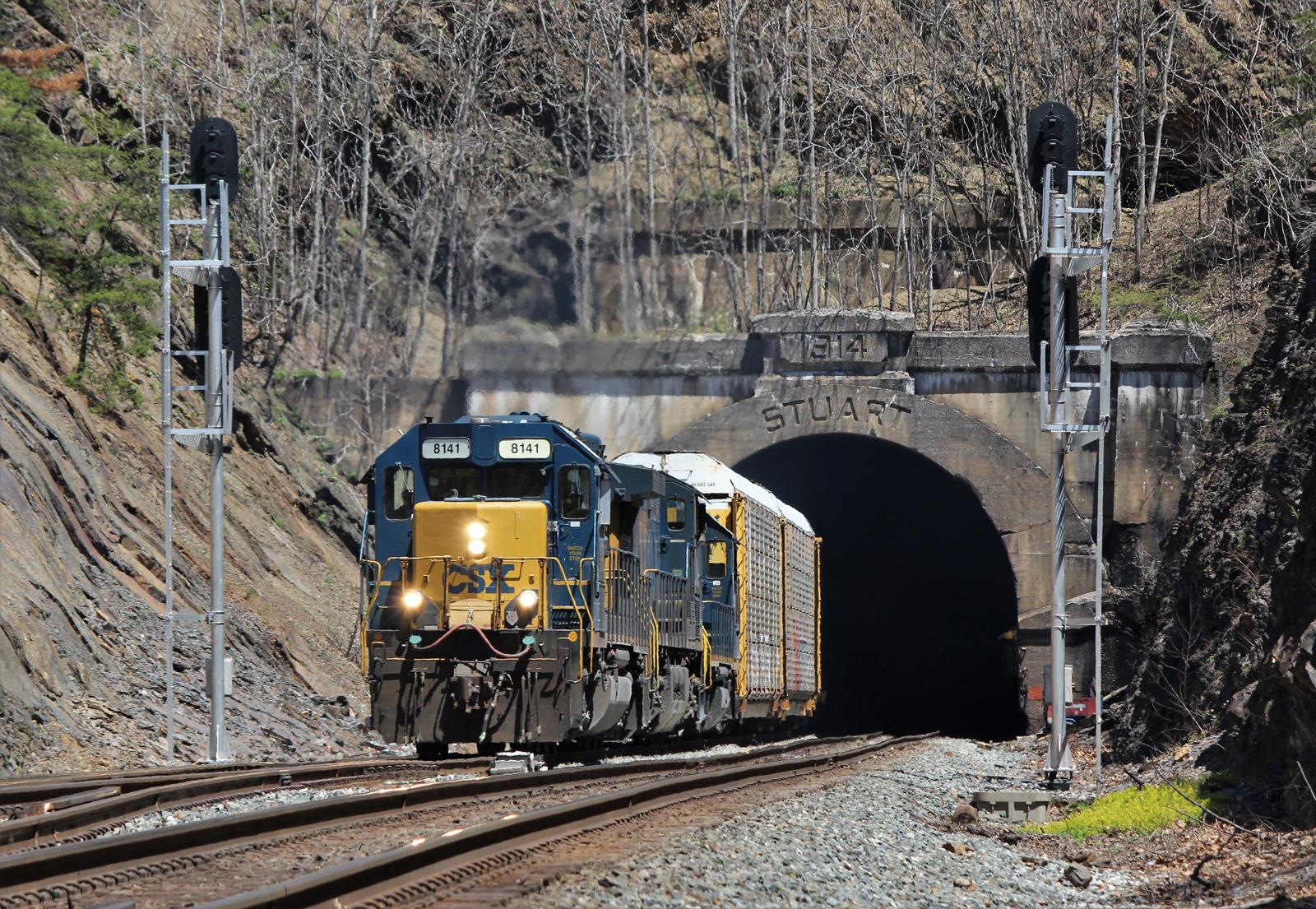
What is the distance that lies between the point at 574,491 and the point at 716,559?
695 cm

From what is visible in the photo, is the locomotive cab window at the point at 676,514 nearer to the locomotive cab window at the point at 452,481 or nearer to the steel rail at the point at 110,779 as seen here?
the locomotive cab window at the point at 452,481

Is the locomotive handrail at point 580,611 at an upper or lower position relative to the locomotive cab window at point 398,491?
lower

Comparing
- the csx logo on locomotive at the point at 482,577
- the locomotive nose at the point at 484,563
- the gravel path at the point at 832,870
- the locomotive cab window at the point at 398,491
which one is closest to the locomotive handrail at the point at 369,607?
the locomotive nose at the point at 484,563

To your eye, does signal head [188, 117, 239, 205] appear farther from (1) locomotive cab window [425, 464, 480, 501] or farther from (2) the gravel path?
(2) the gravel path

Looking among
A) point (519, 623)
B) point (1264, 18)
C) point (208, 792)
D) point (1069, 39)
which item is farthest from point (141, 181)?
point (1264, 18)

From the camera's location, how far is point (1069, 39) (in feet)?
140

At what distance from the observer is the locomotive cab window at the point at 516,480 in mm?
16562

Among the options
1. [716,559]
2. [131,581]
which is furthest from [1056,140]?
[131,581]

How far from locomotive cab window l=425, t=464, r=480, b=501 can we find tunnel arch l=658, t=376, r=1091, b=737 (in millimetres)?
17529

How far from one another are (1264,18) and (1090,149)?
5578 mm

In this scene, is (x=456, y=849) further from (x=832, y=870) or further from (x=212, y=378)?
(x=212, y=378)

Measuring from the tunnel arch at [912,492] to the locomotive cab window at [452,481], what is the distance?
57.5 ft

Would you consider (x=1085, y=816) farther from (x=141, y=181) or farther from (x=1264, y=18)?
(x=1264, y=18)

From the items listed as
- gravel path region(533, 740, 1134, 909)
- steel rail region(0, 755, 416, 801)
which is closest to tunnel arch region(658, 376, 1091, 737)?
steel rail region(0, 755, 416, 801)
